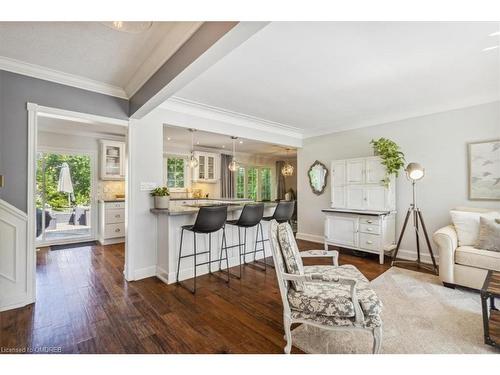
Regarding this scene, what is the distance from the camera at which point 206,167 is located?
7031 millimetres

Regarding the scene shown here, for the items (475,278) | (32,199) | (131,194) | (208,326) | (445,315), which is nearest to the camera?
(208,326)

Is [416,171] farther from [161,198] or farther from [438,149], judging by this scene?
[161,198]

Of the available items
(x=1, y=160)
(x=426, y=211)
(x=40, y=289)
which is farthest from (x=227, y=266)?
(x=426, y=211)

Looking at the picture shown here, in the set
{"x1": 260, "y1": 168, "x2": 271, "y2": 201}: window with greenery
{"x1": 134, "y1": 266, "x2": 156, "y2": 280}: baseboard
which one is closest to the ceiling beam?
{"x1": 134, "y1": 266, "x2": 156, "y2": 280}: baseboard

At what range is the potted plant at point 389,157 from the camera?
3.86 meters

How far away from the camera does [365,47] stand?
7.07 feet

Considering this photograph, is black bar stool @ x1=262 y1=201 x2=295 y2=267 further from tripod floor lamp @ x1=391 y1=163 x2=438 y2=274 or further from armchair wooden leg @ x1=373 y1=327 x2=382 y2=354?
armchair wooden leg @ x1=373 y1=327 x2=382 y2=354

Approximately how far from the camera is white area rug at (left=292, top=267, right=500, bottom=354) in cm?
178

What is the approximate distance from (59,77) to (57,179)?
11.5ft

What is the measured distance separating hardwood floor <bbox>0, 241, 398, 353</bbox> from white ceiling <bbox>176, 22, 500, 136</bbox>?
2.50 meters

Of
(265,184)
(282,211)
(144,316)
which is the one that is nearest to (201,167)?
(265,184)

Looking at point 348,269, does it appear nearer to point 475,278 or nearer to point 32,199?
point 475,278

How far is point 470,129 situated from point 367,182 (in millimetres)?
1558

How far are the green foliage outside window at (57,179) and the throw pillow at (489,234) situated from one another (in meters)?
6.93
